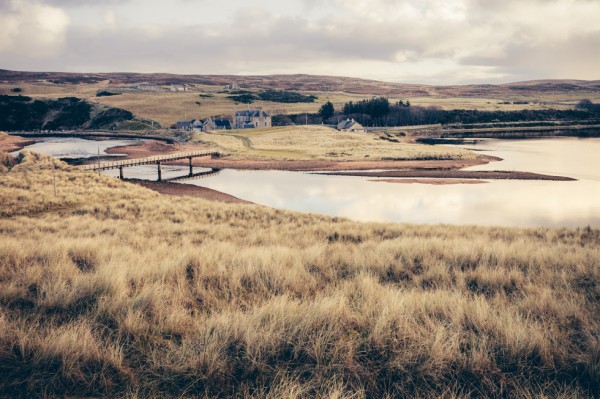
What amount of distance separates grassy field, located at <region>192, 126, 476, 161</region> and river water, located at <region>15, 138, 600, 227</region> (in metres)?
10.2

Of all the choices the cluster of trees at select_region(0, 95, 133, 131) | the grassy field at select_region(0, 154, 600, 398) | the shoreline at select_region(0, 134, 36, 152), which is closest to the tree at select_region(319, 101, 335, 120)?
the cluster of trees at select_region(0, 95, 133, 131)

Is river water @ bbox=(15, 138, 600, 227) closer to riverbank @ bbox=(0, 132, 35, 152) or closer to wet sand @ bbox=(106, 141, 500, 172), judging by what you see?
wet sand @ bbox=(106, 141, 500, 172)

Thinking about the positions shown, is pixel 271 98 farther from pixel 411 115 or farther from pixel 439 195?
pixel 439 195

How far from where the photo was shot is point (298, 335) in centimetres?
406

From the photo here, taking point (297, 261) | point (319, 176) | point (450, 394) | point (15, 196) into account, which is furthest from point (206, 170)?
point (450, 394)

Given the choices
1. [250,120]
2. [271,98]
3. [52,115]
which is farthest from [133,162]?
[271,98]

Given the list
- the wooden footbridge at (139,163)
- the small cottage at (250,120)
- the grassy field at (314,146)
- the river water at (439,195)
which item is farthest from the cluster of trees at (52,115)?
the river water at (439,195)

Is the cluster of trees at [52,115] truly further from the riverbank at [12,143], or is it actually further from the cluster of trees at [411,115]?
the cluster of trees at [411,115]

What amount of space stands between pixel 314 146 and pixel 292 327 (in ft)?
225

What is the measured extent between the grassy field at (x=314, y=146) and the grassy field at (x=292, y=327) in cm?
5212

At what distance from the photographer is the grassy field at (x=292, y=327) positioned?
Result: 3439 millimetres

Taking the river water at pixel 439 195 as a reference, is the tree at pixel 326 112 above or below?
above

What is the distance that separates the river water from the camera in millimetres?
26234

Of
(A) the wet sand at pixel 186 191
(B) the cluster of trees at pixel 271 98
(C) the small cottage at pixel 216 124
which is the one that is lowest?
(A) the wet sand at pixel 186 191
